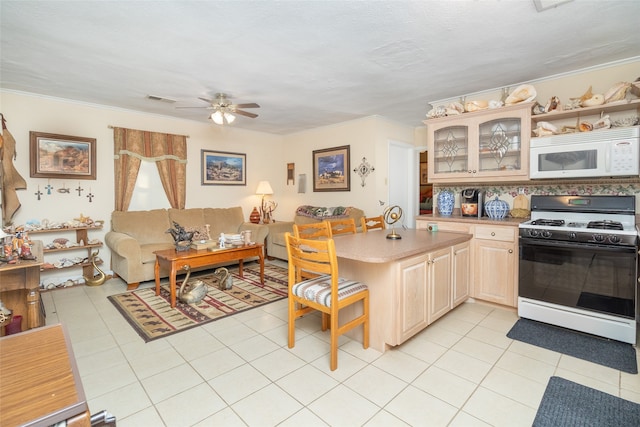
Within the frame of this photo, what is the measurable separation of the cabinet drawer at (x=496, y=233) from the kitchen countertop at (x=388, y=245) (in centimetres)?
13


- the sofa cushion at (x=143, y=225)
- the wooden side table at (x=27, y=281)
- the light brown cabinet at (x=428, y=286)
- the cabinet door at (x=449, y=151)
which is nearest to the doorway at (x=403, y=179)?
the cabinet door at (x=449, y=151)

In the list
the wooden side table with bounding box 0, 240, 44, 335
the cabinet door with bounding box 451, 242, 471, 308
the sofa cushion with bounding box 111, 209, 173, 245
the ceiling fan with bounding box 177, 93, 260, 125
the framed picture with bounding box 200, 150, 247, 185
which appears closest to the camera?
the wooden side table with bounding box 0, 240, 44, 335

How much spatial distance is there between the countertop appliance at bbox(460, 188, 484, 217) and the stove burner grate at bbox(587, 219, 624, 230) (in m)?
0.98

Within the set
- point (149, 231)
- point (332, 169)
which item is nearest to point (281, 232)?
point (332, 169)

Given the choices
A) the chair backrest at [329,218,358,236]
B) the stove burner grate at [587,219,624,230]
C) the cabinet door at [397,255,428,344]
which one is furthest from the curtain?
the stove burner grate at [587,219,624,230]

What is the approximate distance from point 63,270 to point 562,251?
5512 mm

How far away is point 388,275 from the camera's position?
2223mm

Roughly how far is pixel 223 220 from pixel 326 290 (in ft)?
11.6

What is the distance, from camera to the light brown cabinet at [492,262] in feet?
9.80

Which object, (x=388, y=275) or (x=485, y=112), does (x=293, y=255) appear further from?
(x=485, y=112)

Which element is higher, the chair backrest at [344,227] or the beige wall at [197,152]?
the beige wall at [197,152]

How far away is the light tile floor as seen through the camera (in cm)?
170

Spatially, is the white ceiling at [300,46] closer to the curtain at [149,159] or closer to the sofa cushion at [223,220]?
the curtain at [149,159]

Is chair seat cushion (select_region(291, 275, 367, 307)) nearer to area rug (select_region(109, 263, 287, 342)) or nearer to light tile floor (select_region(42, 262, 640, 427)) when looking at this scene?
light tile floor (select_region(42, 262, 640, 427))
